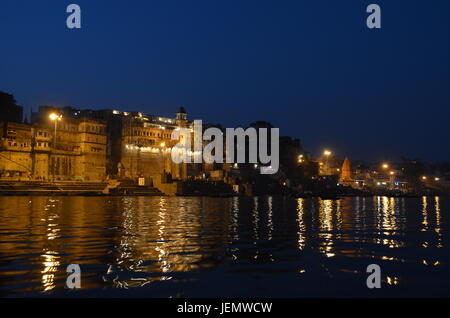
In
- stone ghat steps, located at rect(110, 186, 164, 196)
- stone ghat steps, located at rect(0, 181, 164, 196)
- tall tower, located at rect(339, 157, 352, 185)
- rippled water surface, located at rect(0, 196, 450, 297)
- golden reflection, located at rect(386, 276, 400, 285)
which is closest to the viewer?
rippled water surface, located at rect(0, 196, 450, 297)

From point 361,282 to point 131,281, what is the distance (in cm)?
533

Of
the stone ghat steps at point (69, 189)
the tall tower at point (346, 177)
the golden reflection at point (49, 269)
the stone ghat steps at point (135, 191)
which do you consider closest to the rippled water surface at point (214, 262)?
the golden reflection at point (49, 269)

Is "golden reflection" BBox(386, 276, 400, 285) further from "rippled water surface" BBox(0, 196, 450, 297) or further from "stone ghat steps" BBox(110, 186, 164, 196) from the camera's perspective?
"stone ghat steps" BBox(110, 186, 164, 196)

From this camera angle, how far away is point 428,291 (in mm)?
8797

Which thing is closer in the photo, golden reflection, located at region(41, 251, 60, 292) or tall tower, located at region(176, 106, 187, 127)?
golden reflection, located at region(41, 251, 60, 292)

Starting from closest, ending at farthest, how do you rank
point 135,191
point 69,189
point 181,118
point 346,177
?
1. point 69,189
2. point 135,191
3. point 181,118
4. point 346,177

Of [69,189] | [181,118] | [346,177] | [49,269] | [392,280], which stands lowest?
[392,280]

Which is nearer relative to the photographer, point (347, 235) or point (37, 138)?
point (347, 235)

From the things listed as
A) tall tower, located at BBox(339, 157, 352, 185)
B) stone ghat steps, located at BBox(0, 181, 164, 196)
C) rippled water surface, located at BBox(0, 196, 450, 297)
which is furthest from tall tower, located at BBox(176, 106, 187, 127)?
rippled water surface, located at BBox(0, 196, 450, 297)

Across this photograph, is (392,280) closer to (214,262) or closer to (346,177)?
(214,262)

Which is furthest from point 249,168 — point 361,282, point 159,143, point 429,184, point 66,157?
point 361,282

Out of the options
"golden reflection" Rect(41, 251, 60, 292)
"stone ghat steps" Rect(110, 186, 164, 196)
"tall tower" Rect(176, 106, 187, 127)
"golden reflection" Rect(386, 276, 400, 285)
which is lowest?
"golden reflection" Rect(386, 276, 400, 285)

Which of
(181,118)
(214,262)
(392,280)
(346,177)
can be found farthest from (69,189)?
(346,177)
